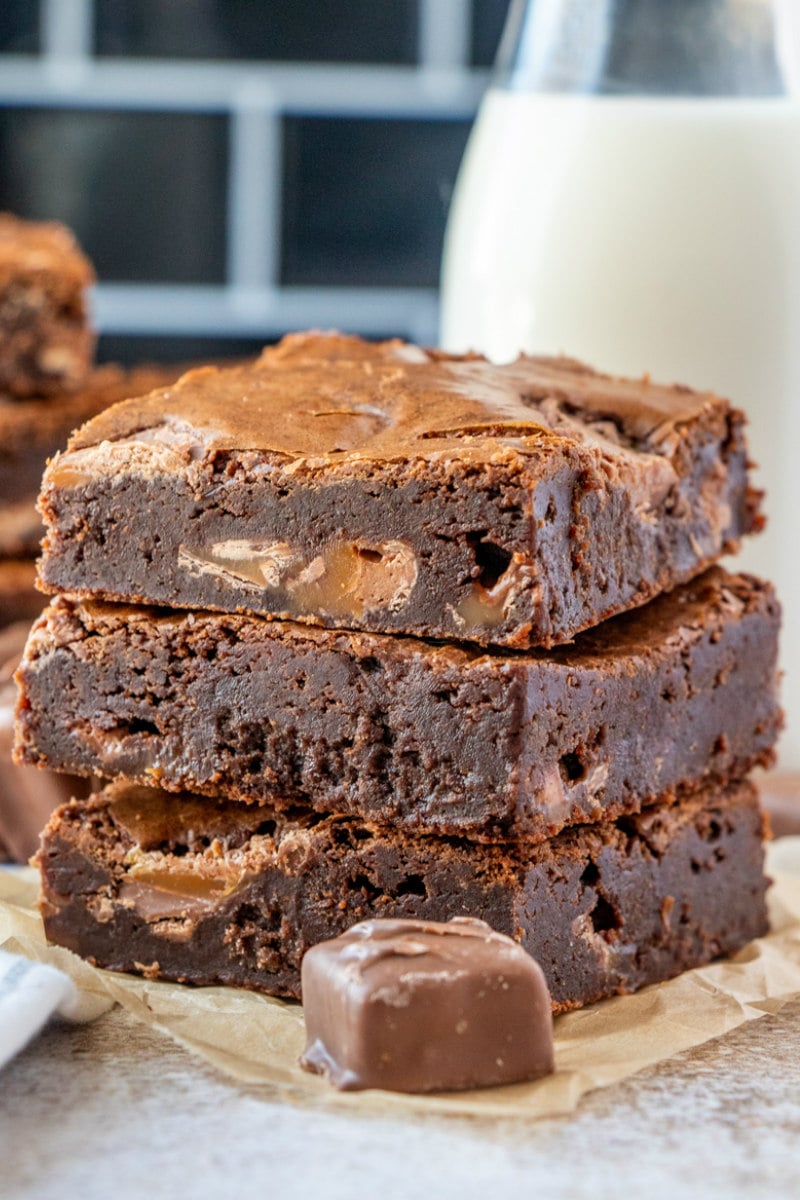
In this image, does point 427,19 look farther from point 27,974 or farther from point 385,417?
point 27,974

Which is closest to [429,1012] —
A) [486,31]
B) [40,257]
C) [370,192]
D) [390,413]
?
[390,413]

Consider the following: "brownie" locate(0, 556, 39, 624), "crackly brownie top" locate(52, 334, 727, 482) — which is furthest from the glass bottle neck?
"brownie" locate(0, 556, 39, 624)

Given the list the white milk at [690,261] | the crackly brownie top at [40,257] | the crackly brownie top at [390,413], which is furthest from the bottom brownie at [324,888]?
the crackly brownie top at [40,257]

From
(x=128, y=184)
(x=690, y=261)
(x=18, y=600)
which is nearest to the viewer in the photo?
(x=690, y=261)

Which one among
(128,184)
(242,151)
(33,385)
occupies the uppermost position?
(242,151)

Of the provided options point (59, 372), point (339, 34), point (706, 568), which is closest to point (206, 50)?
point (339, 34)

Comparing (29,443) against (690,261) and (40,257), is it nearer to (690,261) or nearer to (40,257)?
(40,257)
